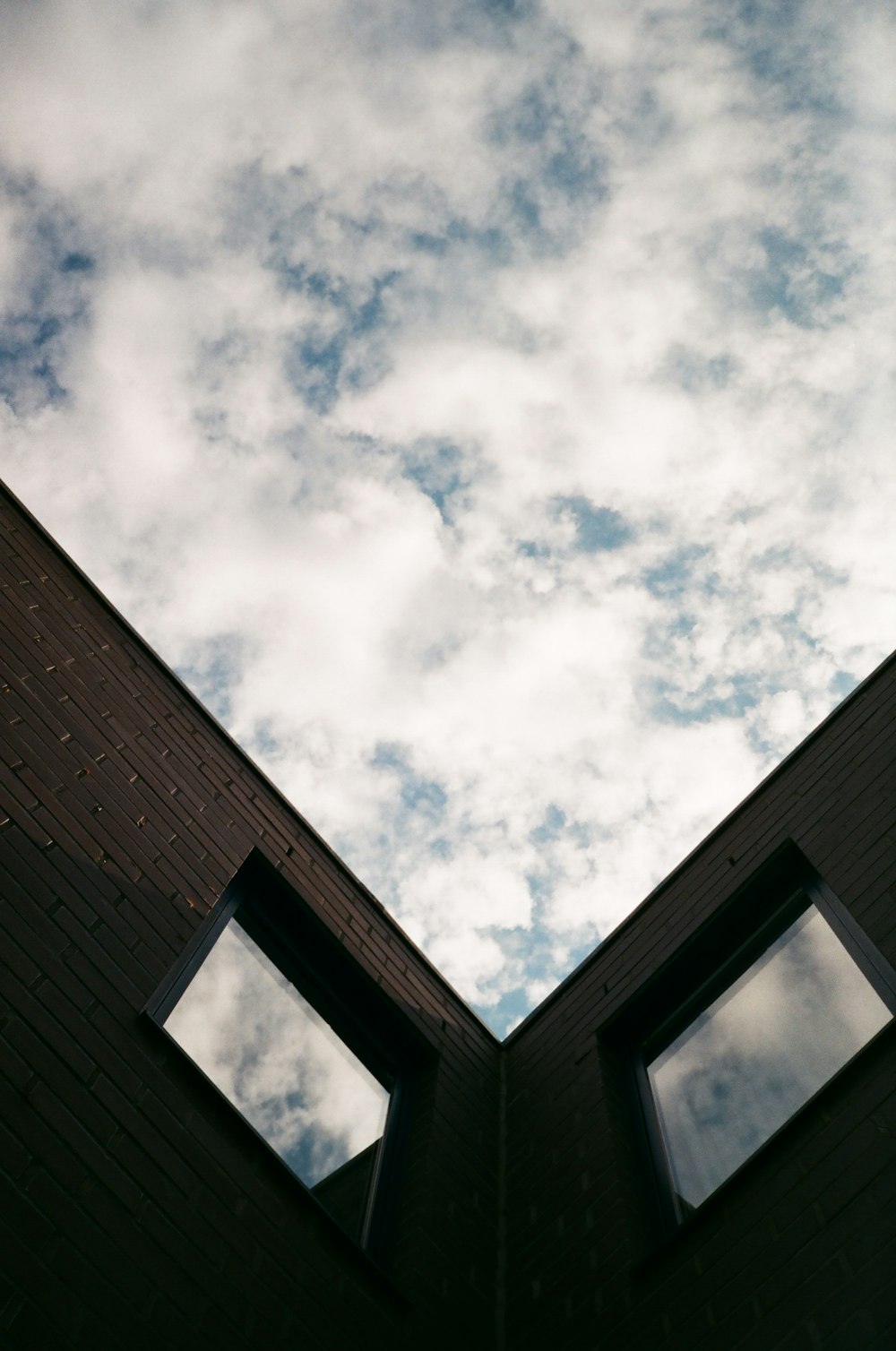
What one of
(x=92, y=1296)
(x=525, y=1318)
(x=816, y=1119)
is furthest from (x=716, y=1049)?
(x=92, y=1296)

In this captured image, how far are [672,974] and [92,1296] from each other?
3470 mm

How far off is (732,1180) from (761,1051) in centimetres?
83

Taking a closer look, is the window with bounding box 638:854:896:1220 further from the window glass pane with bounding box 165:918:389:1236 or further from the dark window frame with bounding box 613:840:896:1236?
the window glass pane with bounding box 165:918:389:1236

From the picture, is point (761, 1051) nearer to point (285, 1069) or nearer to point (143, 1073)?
point (285, 1069)

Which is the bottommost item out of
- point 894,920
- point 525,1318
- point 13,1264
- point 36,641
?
point 525,1318

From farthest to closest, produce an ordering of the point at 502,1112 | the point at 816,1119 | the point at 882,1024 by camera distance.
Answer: the point at 502,1112 < the point at 882,1024 < the point at 816,1119

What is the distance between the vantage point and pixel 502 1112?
5.95 meters

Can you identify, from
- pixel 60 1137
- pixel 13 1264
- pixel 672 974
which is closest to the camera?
pixel 13 1264

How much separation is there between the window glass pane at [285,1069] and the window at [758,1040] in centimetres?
145

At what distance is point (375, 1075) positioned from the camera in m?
5.45

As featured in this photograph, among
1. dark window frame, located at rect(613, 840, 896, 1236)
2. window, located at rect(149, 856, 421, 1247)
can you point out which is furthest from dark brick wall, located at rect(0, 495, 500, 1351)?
dark window frame, located at rect(613, 840, 896, 1236)

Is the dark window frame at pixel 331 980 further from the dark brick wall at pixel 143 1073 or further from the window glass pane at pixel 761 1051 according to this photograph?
the window glass pane at pixel 761 1051

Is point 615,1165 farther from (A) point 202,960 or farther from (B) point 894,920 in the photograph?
(A) point 202,960

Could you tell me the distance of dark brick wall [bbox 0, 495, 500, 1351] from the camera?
10.3 ft
